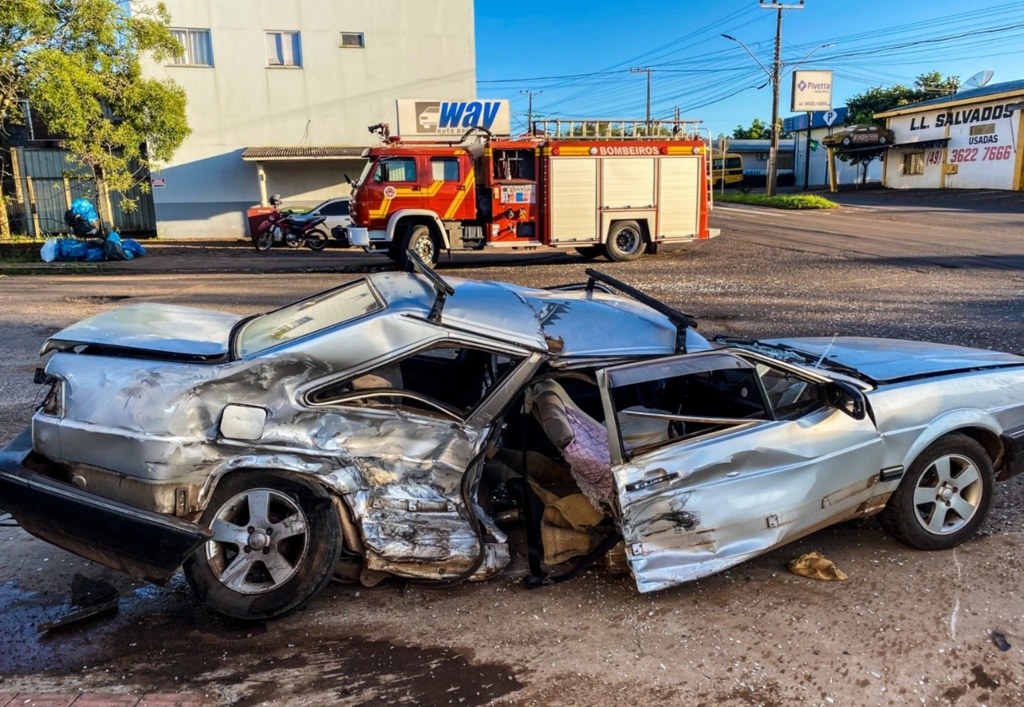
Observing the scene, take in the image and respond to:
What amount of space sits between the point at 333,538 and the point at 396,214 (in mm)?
12982

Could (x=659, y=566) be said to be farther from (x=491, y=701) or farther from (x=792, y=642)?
(x=491, y=701)

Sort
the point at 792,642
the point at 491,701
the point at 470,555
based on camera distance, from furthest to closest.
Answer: the point at 470,555 → the point at 792,642 → the point at 491,701

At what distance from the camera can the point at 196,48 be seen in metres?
25.9

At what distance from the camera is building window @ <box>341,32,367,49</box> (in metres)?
26.6

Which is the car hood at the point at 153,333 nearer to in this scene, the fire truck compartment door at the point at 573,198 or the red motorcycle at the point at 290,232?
the fire truck compartment door at the point at 573,198

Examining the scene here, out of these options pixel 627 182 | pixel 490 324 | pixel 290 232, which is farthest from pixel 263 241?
pixel 490 324

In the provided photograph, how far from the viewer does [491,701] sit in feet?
9.41

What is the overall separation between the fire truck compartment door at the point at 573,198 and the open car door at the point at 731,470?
12.8 m

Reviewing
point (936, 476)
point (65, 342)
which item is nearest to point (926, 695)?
point (936, 476)

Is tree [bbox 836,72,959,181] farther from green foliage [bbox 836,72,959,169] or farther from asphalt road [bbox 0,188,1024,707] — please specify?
asphalt road [bbox 0,188,1024,707]

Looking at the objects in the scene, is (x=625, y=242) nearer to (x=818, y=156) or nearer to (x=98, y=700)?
(x=98, y=700)

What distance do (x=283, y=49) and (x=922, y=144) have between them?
33.8 meters

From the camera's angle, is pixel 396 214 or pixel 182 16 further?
pixel 182 16

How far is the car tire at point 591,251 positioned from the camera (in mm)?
17569
